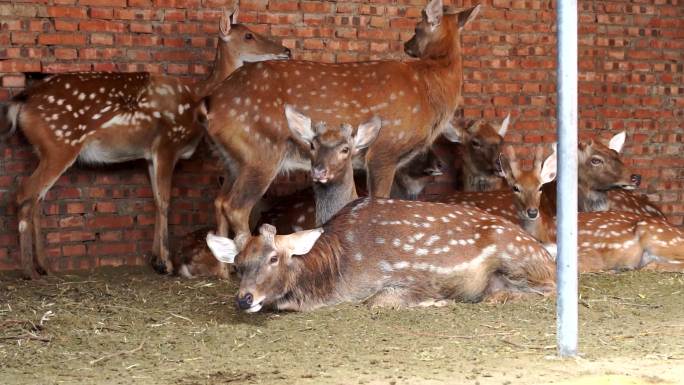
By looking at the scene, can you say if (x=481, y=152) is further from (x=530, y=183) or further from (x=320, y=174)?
(x=320, y=174)

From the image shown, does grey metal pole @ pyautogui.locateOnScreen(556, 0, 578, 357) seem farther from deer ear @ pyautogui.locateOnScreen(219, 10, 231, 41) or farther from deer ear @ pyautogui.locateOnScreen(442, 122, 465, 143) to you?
deer ear @ pyautogui.locateOnScreen(442, 122, 465, 143)

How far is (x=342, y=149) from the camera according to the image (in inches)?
268

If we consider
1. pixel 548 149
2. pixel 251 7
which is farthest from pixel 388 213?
pixel 548 149

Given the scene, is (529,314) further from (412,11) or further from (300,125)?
(412,11)

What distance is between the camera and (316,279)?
6102mm

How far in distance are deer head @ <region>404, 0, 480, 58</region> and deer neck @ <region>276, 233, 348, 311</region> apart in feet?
9.55

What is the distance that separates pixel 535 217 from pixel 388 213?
167 centimetres

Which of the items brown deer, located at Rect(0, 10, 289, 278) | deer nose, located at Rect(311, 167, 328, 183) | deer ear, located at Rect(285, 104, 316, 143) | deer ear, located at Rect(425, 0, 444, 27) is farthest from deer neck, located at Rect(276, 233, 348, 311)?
deer ear, located at Rect(425, 0, 444, 27)

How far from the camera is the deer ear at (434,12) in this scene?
27.9 feet

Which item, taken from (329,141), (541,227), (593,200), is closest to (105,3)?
(329,141)

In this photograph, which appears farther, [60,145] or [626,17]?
[626,17]

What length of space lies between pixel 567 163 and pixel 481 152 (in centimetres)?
430

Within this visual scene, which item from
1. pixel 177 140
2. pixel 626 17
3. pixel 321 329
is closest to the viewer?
pixel 321 329

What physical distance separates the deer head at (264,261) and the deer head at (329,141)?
726 millimetres
